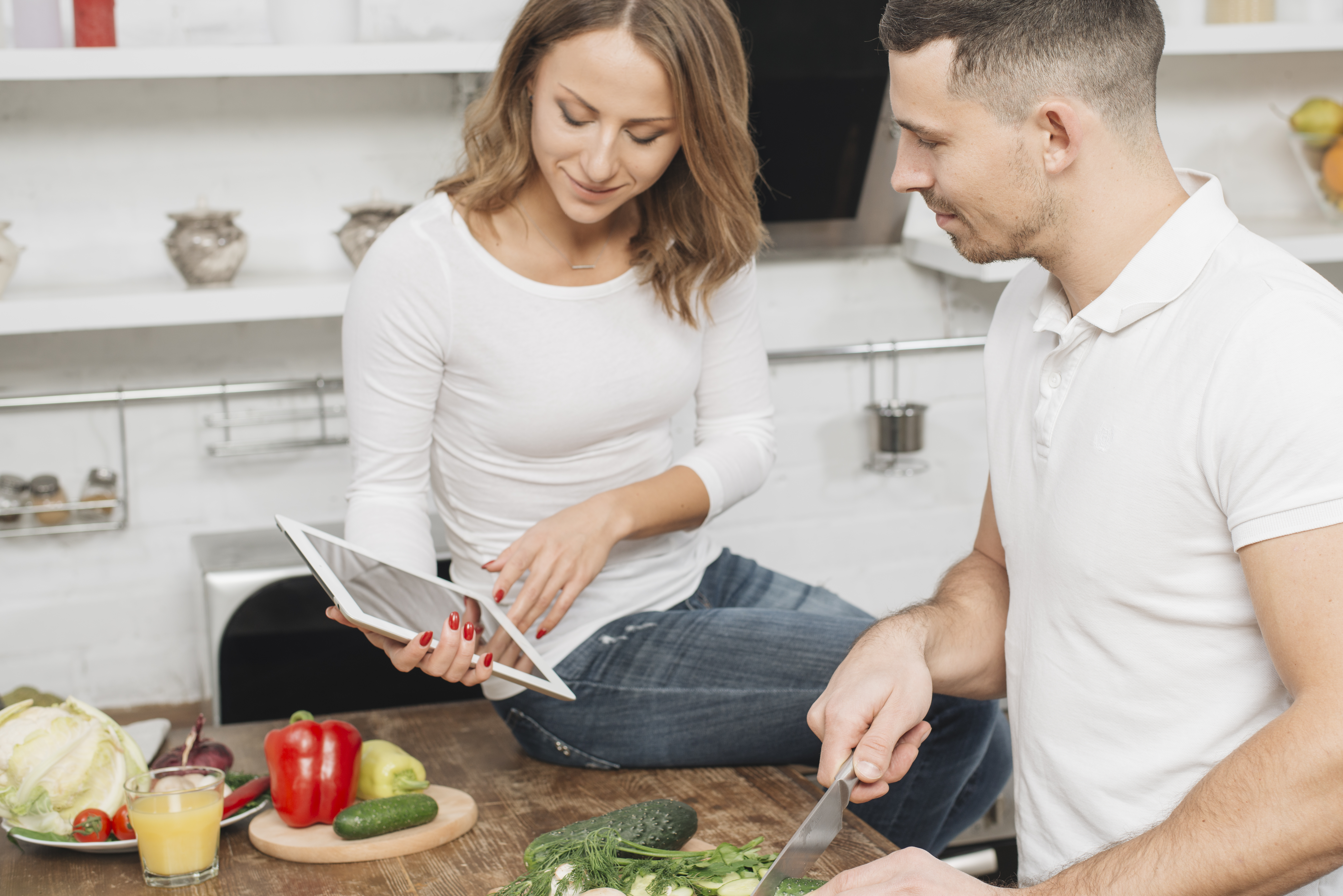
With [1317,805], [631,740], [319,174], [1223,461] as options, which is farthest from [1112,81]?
[319,174]

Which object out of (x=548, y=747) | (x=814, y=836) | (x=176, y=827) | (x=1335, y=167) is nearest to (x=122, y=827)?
(x=176, y=827)

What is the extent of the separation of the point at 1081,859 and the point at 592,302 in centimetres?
93

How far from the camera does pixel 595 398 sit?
1.59 m

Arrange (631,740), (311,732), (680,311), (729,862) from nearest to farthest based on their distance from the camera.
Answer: (729,862)
(311,732)
(631,740)
(680,311)

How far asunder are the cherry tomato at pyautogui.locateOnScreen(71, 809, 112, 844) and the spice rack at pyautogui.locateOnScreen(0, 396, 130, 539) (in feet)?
3.53

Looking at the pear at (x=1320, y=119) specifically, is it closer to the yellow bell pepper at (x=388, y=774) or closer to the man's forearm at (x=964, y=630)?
the man's forearm at (x=964, y=630)


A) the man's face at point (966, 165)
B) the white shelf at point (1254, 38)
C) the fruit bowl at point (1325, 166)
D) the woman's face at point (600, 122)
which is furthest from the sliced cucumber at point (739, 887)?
the fruit bowl at point (1325, 166)

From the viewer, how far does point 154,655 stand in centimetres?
246

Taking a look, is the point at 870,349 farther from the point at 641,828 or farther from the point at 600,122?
the point at 641,828

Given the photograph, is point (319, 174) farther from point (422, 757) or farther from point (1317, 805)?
point (1317, 805)

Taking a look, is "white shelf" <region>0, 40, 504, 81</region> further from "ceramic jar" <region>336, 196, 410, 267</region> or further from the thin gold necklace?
the thin gold necklace

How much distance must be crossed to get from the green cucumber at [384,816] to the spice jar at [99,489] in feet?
4.01

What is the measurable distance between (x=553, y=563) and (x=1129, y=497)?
68cm

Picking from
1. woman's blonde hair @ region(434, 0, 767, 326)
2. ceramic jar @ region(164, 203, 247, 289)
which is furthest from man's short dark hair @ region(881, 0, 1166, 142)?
ceramic jar @ region(164, 203, 247, 289)
